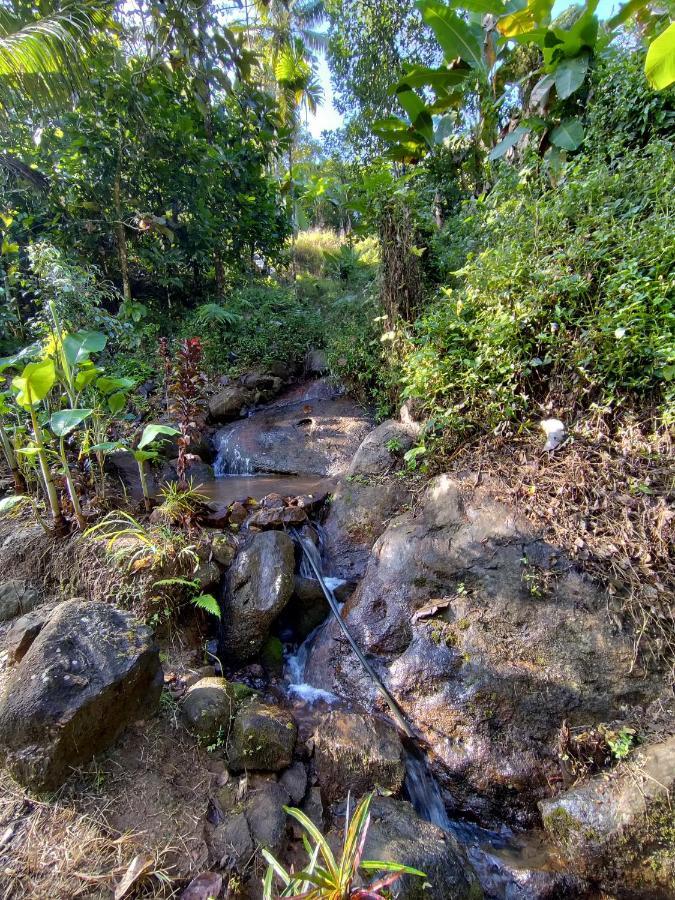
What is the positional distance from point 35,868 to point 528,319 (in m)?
4.13

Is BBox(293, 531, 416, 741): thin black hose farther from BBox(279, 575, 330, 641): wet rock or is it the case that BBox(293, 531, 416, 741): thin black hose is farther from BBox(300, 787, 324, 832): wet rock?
BBox(300, 787, 324, 832): wet rock

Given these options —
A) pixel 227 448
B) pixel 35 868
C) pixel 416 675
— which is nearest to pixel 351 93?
pixel 227 448

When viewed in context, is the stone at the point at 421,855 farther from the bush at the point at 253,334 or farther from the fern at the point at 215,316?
the fern at the point at 215,316

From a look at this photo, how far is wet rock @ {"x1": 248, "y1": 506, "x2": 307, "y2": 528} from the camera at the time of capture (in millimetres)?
3752

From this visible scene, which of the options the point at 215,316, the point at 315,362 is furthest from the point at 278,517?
the point at 215,316

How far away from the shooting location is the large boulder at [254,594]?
10.0ft

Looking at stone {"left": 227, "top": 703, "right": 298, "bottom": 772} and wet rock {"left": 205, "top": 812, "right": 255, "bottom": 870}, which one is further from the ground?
stone {"left": 227, "top": 703, "right": 298, "bottom": 772}

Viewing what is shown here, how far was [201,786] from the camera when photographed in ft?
6.99

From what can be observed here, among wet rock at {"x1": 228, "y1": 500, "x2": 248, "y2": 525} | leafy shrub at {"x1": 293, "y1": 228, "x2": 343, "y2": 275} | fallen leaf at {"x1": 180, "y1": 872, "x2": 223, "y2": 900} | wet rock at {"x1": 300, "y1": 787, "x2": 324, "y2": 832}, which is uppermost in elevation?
leafy shrub at {"x1": 293, "y1": 228, "x2": 343, "y2": 275}

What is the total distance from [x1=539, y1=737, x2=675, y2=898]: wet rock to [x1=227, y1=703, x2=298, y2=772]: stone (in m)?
1.43

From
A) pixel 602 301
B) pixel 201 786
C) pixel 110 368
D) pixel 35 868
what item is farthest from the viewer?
pixel 110 368

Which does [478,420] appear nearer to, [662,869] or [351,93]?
[662,869]

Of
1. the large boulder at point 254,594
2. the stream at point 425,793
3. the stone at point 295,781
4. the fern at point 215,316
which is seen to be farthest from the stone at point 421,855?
the fern at point 215,316

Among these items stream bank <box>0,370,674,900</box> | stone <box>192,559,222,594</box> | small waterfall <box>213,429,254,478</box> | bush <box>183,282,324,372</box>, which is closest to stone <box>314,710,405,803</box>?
stream bank <box>0,370,674,900</box>
